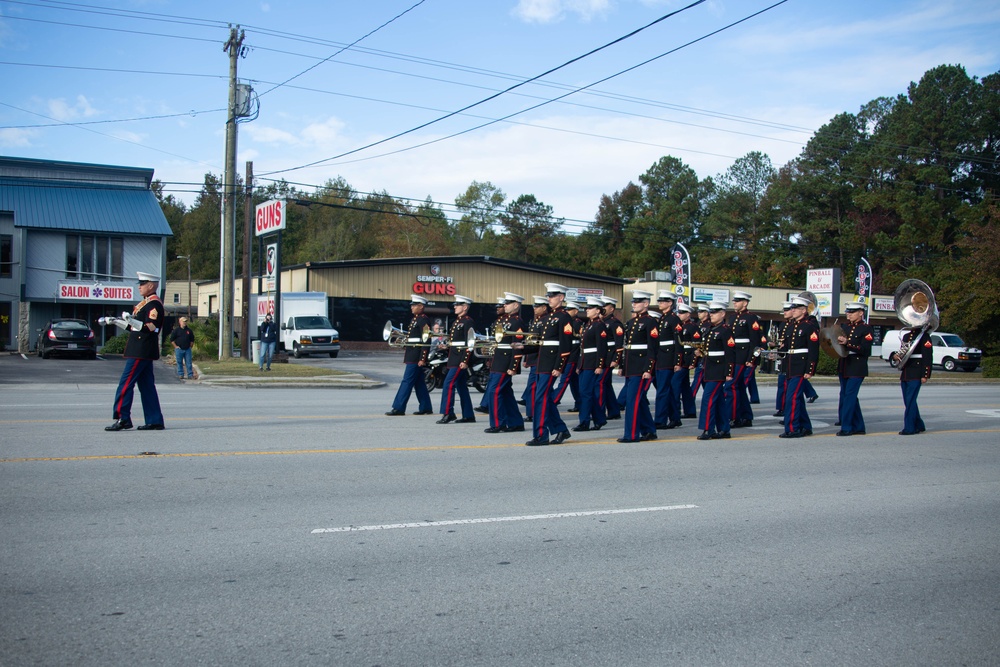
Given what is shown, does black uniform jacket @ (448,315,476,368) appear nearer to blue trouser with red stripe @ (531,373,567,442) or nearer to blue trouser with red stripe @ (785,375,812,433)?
blue trouser with red stripe @ (531,373,567,442)

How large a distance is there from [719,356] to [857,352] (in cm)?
224

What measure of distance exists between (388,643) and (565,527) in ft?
8.38

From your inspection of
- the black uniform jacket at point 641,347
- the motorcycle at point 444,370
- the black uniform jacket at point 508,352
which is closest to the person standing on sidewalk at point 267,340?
the motorcycle at point 444,370

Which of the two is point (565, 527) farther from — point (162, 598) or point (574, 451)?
point (574, 451)

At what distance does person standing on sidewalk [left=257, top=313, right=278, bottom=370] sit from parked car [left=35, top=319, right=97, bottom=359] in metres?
10.0

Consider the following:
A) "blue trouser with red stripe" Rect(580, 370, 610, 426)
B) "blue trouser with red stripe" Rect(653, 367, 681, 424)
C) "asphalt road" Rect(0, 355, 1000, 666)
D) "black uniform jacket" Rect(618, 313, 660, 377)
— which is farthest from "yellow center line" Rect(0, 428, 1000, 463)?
"black uniform jacket" Rect(618, 313, 660, 377)

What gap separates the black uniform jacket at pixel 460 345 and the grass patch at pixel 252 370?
1131 cm

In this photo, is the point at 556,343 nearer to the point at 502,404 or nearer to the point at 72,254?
Answer: the point at 502,404

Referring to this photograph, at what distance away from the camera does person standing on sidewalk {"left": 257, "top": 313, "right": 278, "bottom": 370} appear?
25.1 m

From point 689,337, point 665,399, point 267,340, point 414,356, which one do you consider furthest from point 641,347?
point 267,340

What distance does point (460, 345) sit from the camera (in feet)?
42.0

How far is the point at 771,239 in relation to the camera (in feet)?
247

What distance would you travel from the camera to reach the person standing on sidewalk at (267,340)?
82.2ft

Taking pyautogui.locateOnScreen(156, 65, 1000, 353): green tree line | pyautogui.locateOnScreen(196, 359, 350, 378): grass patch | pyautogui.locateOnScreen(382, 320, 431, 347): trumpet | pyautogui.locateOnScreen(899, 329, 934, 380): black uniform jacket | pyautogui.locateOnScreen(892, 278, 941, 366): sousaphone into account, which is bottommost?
pyautogui.locateOnScreen(196, 359, 350, 378): grass patch
